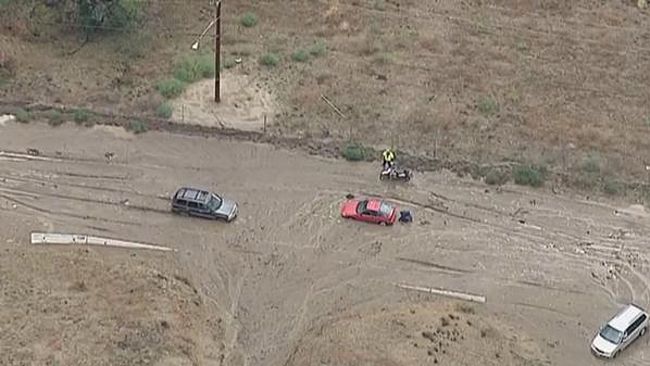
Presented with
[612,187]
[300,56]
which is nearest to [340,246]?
[612,187]

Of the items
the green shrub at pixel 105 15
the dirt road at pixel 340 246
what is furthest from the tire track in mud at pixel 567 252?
the green shrub at pixel 105 15

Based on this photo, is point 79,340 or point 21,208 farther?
point 21,208

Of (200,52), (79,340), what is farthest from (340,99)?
(79,340)

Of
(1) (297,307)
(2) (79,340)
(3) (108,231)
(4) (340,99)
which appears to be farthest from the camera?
(4) (340,99)

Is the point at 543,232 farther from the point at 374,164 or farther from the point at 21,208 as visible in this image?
the point at 21,208

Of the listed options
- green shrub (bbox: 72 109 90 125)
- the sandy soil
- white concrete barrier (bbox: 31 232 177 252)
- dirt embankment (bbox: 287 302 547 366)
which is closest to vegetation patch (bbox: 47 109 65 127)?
green shrub (bbox: 72 109 90 125)

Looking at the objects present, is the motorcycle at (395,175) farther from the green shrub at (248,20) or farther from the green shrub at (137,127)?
the green shrub at (248,20)

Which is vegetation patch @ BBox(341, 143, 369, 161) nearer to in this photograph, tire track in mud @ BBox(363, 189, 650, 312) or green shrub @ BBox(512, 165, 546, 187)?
tire track in mud @ BBox(363, 189, 650, 312)
